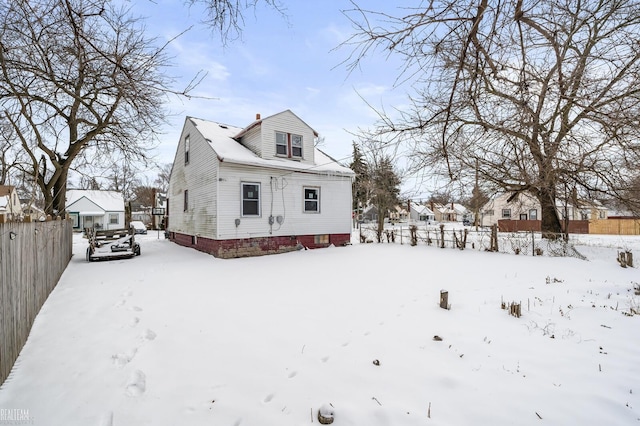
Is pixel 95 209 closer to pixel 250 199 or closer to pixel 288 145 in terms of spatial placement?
pixel 250 199

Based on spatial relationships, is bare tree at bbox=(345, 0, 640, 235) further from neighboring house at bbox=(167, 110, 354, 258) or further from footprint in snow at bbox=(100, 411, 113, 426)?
neighboring house at bbox=(167, 110, 354, 258)

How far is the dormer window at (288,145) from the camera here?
12.6 metres

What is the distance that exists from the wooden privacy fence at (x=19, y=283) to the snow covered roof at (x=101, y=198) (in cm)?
3372

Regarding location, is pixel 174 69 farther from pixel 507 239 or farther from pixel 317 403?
pixel 507 239

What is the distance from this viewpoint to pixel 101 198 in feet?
112

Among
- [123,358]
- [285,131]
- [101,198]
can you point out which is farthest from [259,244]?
[101,198]

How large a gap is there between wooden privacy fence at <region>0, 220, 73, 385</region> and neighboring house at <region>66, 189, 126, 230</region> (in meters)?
32.4

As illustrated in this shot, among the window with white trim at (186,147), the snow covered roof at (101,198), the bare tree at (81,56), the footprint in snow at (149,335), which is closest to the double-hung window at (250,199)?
the window with white trim at (186,147)

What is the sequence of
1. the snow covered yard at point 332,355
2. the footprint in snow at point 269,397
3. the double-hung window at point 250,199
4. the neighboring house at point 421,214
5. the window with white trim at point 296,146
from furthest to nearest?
1. the neighboring house at point 421,214
2. the window with white trim at point 296,146
3. the double-hung window at point 250,199
4. the footprint in snow at point 269,397
5. the snow covered yard at point 332,355

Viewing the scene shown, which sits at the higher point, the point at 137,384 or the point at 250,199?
the point at 250,199

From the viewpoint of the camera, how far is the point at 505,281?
7.02 m

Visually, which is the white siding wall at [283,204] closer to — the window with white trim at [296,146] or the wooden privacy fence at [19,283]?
the window with white trim at [296,146]

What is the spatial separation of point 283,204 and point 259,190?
121 centimetres

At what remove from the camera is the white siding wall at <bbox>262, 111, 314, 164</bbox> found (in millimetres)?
12055
